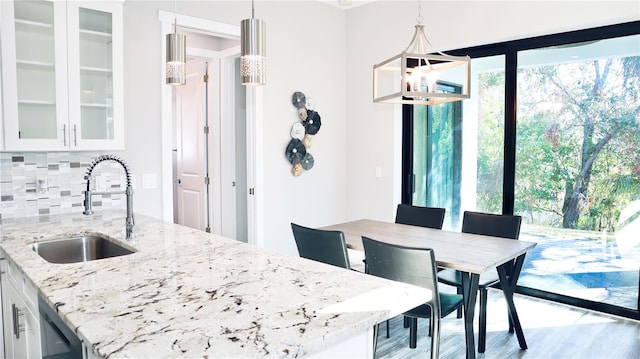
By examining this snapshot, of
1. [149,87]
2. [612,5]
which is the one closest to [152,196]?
[149,87]

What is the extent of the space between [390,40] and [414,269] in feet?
10.0

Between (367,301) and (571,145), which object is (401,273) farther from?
(571,145)

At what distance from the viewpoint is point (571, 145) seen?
372 centimetres

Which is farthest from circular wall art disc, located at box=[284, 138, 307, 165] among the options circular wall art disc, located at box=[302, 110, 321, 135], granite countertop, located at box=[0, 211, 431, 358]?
granite countertop, located at box=[0, 211, 431, 358]

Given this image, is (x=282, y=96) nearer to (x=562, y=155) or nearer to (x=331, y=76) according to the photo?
(x=331, y=76)

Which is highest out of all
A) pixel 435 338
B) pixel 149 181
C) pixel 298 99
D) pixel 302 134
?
pixel 298 99

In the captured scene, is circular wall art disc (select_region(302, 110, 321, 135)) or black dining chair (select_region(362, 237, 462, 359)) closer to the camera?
black dining chair (select_region(362, 237, 462, 359))

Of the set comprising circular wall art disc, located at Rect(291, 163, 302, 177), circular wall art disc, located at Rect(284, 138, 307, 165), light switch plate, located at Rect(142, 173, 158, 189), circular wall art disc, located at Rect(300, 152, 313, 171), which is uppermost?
circular wall art disc, located at Rect(284, 138, 307, 165)

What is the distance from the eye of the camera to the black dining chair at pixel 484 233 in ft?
9.60

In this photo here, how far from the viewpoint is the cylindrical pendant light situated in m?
1.78

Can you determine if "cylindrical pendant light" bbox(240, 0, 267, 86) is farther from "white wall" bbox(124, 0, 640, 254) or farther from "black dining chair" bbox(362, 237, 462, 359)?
Result: "white wall" bbox(124, 0, 640, 254)

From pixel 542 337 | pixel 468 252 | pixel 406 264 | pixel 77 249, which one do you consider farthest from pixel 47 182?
pixel 542 337

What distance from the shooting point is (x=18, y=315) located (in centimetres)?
198

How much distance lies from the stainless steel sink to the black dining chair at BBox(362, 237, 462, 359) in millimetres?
1348
